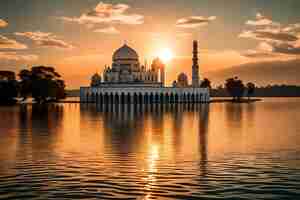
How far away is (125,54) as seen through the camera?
420 ft

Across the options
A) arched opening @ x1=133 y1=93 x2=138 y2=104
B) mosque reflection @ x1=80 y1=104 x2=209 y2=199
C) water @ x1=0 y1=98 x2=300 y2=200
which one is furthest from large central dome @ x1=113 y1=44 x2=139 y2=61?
water @ x1=0 y1=98 x2=300 y2=200

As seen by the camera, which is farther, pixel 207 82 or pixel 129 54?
pixel 207 82

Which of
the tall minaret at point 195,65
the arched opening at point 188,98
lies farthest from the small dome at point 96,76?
the arched opening at point 188,98

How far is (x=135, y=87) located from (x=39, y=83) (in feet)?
85.1

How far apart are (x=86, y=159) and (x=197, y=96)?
338ft

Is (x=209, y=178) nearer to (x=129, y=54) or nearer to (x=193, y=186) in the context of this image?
(x=193, y=186)

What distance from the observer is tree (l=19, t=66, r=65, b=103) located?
100562 mm

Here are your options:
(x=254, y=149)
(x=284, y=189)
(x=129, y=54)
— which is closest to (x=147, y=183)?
(x=284, y=189)

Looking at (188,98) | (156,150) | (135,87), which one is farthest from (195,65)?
(156,150)

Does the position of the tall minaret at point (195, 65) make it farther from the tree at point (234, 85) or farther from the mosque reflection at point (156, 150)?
the mosque reflection at point (156, 150)

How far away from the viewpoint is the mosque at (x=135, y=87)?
118m

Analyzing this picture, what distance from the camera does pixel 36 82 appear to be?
328 ft

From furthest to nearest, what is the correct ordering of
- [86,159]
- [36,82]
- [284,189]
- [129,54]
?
[129,54], [36,82], [86,159], [284,189]

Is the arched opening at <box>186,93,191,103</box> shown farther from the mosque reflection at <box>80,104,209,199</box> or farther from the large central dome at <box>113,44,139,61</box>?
the mosque reflection at <box>80,104,209,199</box>
